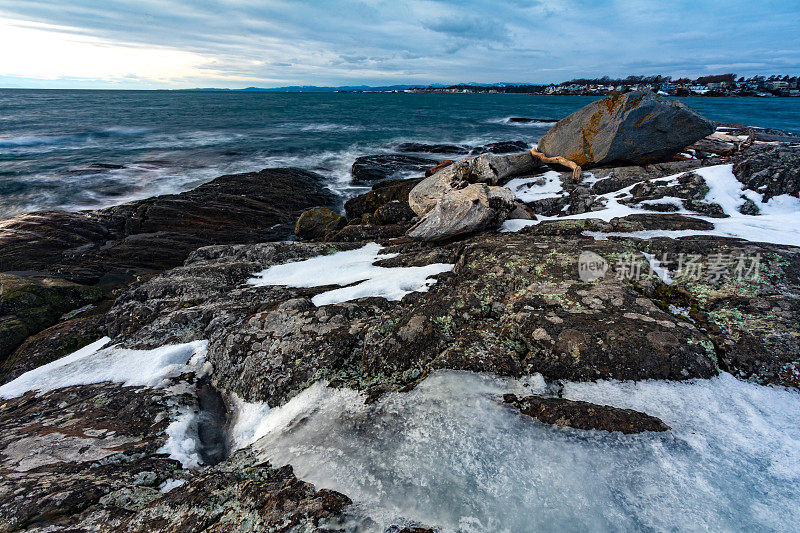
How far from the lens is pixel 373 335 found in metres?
5.61

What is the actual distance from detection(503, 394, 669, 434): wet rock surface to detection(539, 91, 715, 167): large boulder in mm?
13450

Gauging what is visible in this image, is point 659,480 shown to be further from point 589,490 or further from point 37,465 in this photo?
point 37,465

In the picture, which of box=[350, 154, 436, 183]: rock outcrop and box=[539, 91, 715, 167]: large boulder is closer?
box=[539, 91, 715, 167]: large boulder

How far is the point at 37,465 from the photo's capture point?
4.34 meters

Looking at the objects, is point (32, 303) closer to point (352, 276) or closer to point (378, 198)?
point (352, 276)

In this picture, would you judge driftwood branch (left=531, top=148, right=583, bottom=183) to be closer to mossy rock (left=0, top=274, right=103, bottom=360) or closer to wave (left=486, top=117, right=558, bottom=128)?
mossy rock (left=0, top=274, right=103, bottom=360)

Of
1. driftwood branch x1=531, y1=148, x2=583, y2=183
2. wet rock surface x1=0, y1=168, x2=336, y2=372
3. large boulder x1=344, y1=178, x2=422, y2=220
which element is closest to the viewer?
wet rock surface x1=0, y1=168, x2=336, y2=372

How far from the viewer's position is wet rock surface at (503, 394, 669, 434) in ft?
12.2

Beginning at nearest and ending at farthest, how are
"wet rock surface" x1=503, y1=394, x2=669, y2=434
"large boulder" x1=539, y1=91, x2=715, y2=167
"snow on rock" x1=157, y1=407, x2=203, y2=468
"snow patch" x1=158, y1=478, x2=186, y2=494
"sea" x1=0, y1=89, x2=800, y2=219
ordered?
"wet rock surface" x1=503, y1=394, x2=669, y2=434 < "snow patch" x1=158, y1=478, x2=186, y2=494 < "snow on rock" x1=157, y1=407, x2=203, y2=468 < "large boulder" x1=539, y1=91, x2=715, y2=167 < "sea" x1=0, y1=89, x2=800, y2=219

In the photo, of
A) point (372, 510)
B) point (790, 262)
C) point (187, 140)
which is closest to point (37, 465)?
point (372, 510)

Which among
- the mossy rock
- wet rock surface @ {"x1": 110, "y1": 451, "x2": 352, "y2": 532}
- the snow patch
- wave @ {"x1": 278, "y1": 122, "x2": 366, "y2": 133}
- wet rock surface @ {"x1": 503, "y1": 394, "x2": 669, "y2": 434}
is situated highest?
wave @ {"x1": 278, "y1": 122, "x2": 366, "y2": 133}

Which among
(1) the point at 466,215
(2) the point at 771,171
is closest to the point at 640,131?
(2) the point at 771,171

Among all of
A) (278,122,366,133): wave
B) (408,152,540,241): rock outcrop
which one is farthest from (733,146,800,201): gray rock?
(278,122,366,133): wave

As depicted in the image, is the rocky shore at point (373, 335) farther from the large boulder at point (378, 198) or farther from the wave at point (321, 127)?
the wave at point (321, 127)
